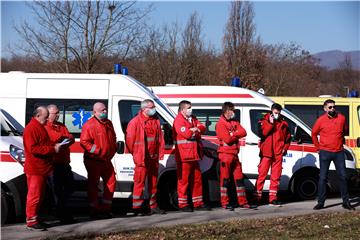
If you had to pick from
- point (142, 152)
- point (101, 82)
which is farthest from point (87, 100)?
point (142, 152)

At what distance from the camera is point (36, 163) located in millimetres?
8023

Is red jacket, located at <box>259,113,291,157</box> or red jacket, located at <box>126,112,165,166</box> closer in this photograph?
red jacket, located at <box>126,112,165,166</box>

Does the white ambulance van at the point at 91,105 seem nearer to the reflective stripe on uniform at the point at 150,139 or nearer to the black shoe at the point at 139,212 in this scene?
the black shoe at the point at 139,212

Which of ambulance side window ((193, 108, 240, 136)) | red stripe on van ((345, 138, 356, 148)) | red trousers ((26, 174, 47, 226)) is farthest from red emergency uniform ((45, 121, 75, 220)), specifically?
red stripe on van ((345, 138, 356, 148))

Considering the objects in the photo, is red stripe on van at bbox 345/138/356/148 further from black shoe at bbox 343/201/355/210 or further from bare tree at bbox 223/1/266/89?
bare tree at bbox 223/1/266/89

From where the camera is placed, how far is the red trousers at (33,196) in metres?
8.01

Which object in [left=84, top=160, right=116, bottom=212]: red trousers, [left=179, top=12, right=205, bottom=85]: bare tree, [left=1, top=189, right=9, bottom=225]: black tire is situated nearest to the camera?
[left=1, top=189, right=9, bottom=225]: black tire

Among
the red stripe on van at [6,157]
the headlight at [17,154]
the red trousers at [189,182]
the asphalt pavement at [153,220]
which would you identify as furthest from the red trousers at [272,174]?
the red stripe on van at [6,157]

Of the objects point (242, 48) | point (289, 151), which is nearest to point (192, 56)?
point (242, 48)

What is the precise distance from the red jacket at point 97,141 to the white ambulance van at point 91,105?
1007 mm

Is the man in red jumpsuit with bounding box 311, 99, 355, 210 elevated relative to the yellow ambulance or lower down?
lower down

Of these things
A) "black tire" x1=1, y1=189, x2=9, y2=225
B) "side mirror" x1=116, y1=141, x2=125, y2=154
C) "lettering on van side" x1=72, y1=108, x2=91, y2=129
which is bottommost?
"black tire" x1=1, y1=189, x2=9, y2=225

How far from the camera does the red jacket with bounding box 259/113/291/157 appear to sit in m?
10.6

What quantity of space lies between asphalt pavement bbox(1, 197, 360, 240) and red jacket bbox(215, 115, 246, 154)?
1089 millimetres
